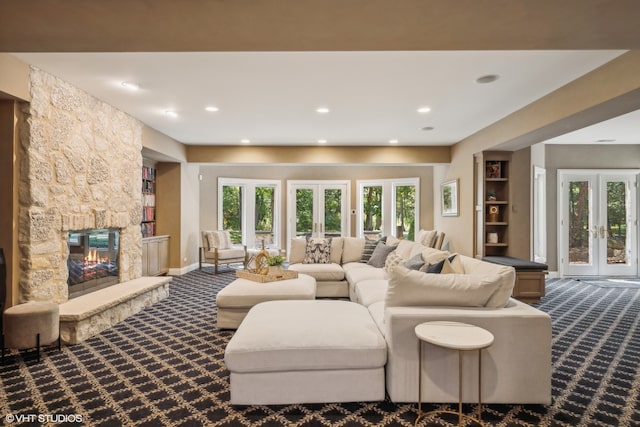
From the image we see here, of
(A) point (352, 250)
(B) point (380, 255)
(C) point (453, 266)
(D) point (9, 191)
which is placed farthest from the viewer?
(A) point (352, 250)

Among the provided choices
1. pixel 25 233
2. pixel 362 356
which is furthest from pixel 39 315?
pixel 362 356

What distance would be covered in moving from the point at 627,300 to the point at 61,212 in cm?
728

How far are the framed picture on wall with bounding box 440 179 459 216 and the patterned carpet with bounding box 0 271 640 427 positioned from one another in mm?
3190

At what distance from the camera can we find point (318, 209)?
9477 millimetres

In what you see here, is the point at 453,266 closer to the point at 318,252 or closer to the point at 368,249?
the point at 368,249

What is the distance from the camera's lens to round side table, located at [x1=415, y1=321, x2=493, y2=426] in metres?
1.89

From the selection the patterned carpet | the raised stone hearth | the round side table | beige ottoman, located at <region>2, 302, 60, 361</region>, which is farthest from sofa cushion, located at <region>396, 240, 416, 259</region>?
beige ottoman, located at <region>2, 302, 60, 361</region>

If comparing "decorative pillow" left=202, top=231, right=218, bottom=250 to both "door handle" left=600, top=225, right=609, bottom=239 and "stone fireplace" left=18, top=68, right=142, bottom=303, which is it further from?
"door handle" left=600, top=225, right=609, bottom=239

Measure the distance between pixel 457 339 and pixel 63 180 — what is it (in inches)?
153

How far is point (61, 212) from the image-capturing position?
3.66m

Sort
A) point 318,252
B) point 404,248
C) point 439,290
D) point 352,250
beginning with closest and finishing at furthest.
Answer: point 439,290 < point 404,248 < point 318,252 < point 352,250

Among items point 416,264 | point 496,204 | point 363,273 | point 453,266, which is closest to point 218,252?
point 363,273

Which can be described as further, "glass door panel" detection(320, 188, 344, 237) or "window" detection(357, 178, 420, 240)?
"glass door panel" detection(320, 188, 344, 237)

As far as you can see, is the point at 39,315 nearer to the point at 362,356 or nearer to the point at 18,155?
the point at 18,155
